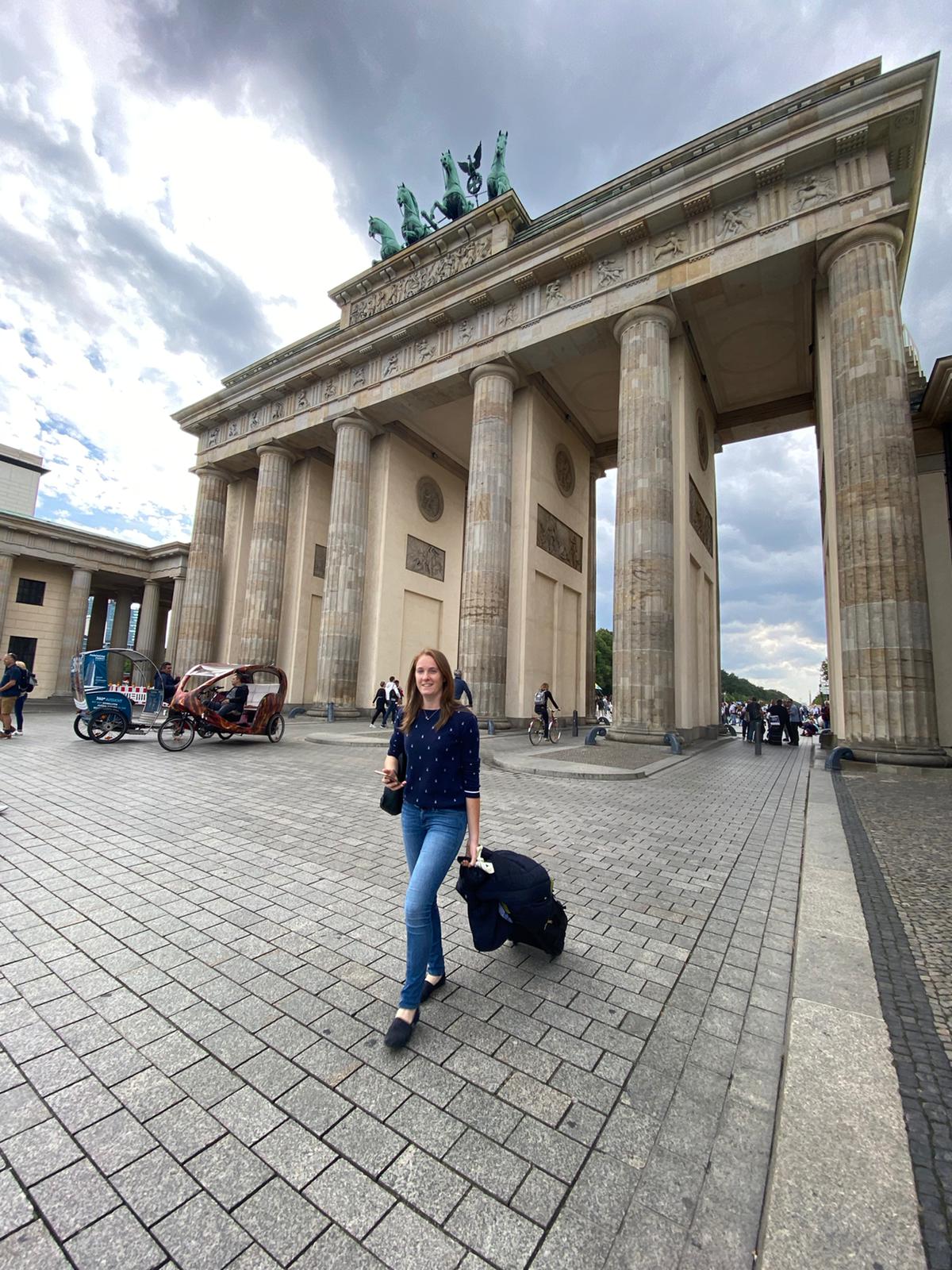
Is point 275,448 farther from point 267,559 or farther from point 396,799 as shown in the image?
point 396,799

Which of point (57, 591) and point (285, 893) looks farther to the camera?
point (57, 591)

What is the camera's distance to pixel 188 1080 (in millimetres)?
1948

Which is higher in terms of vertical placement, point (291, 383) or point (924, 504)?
point (291, 383)

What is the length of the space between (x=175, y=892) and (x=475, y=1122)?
2.67 meters

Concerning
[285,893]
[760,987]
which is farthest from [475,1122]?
[285,893]

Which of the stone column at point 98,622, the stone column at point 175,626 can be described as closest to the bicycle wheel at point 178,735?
the stone column at point 175,626

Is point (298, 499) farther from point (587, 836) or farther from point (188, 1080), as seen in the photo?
point (188, 1080)

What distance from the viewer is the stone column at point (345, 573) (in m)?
20.7

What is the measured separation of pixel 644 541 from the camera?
1405 cm

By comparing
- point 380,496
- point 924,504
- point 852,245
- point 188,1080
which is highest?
point 852,245

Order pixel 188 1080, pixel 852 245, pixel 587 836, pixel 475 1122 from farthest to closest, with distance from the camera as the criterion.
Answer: pixel 852 245 < pixel 587 836 < pixel 188 1080 < pixel 475 1122

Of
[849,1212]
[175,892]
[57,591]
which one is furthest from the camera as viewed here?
[57,591]

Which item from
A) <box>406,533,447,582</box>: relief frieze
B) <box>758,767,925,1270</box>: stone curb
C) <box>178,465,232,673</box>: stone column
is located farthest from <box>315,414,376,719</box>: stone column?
<box>758,767,925,1270</box>: stone curb

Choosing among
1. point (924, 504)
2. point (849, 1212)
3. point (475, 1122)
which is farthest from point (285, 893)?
point (924, 504)
